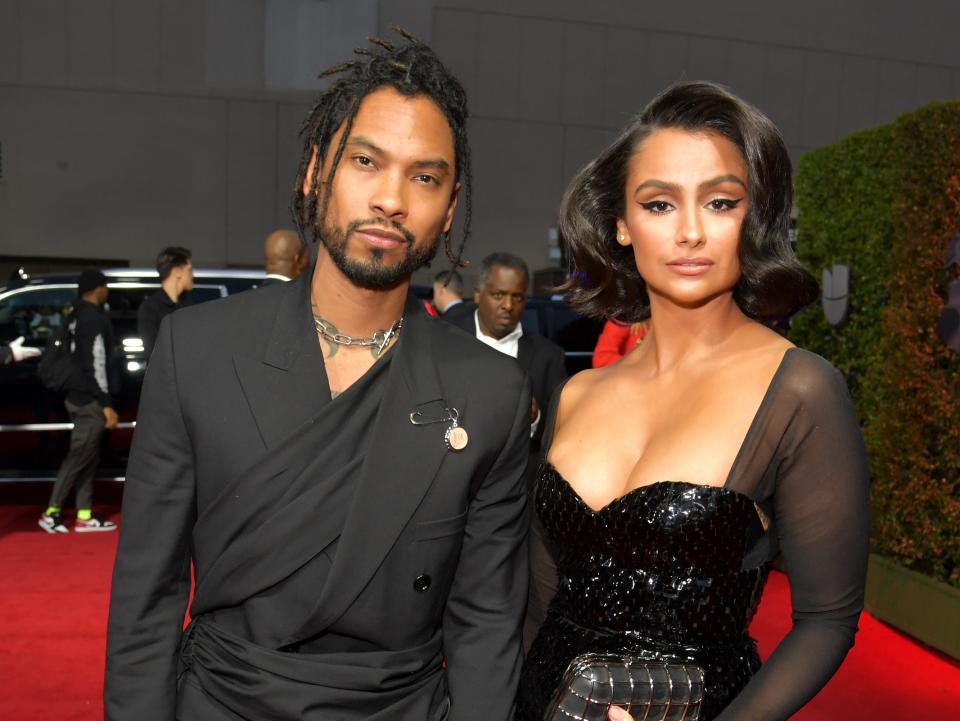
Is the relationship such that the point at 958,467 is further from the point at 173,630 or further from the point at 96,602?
the point at 96,602

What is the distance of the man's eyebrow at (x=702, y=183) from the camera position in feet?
5.93

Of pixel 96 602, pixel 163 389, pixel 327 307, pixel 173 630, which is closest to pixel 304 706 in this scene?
pixel 173 630

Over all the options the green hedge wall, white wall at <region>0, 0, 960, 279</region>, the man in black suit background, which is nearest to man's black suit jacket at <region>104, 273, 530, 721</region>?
the green hedge wall

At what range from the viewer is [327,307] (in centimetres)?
182

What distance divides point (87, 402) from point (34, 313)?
975 millimetres

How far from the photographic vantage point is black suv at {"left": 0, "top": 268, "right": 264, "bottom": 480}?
718 cm

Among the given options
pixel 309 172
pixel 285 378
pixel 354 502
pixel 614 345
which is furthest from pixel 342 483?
pixel 614 345

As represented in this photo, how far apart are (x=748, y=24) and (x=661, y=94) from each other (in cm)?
1450

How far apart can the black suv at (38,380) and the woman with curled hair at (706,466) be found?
5.77 metres

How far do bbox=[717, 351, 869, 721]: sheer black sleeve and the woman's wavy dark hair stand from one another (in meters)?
0.27

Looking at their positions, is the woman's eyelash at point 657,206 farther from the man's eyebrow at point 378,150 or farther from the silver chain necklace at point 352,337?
the silver chain necklace at point 352,337

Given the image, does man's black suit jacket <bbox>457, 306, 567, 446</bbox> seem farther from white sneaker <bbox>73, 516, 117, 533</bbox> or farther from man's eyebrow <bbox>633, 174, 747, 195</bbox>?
man's eyebrow <bbox>633, 174, 747, 195</bbox>

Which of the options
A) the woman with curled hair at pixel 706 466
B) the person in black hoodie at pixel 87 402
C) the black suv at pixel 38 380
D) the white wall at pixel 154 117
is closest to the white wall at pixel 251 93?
the white wall at pixel 154 117

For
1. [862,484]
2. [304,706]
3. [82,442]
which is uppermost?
[862,484]
